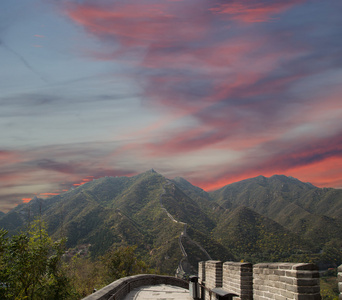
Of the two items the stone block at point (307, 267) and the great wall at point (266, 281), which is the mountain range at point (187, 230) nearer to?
the great wall at point (266, 281)

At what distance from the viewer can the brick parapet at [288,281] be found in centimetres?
395

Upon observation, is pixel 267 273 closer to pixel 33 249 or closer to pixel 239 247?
pixel 33 249

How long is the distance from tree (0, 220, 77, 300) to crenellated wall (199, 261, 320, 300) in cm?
739

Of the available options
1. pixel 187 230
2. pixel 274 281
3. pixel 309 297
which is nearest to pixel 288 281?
pixel 309 297

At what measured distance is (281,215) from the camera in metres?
135

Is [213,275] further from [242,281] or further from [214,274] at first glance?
[242,281]

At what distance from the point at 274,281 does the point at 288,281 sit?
442mm

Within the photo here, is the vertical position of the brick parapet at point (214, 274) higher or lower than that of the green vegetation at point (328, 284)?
higher

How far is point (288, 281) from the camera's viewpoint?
418 centimetres

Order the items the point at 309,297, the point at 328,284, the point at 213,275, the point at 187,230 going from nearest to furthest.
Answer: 1. the point at 309,297
2. the point at 213,275
3. the point at 328,284
4. the point at 187,230

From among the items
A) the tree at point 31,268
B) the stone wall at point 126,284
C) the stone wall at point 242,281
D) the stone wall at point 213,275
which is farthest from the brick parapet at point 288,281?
the tree at point 31,268

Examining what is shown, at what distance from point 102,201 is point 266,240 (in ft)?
285

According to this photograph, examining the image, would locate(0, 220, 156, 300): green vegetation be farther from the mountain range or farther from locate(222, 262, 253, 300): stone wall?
the mountain range

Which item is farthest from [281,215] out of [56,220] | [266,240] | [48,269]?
[48,269]
